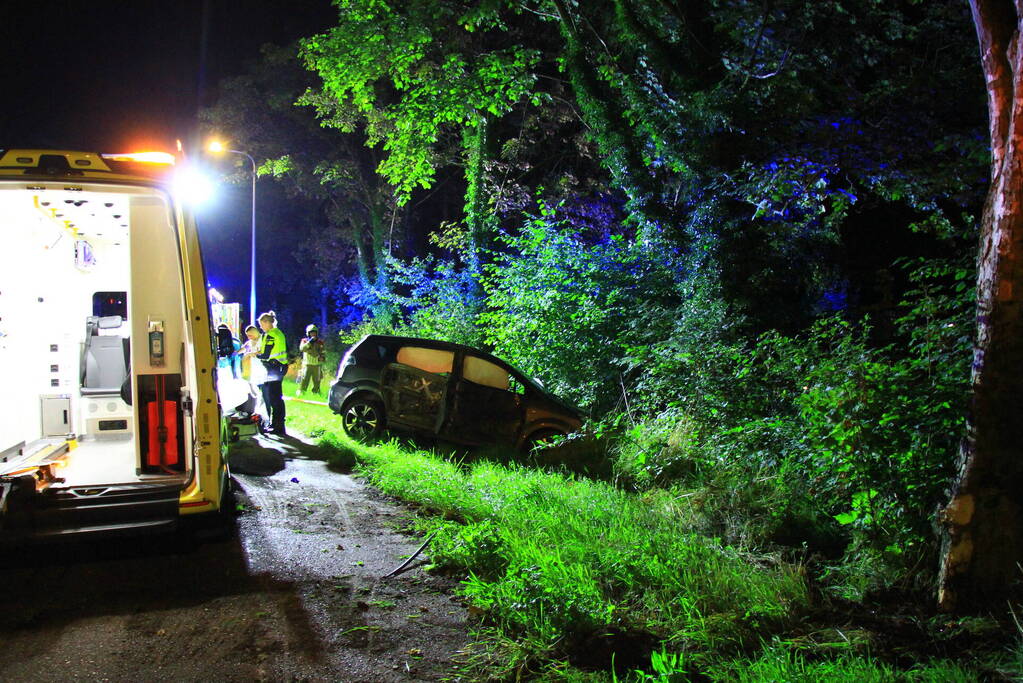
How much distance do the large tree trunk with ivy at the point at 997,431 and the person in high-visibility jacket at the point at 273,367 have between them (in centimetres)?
865

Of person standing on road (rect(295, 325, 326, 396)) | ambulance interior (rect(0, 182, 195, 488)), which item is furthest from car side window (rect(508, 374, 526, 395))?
person standing on road (rect(295, 325, 326, 396))

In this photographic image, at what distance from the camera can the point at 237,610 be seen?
4.32 m

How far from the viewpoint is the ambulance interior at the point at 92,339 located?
212 inches

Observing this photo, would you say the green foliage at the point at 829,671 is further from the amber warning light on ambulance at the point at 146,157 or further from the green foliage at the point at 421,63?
the green foliage at the point at 421,63

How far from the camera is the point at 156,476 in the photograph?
5.20 meters

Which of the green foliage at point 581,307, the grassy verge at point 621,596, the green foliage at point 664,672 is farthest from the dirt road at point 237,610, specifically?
the green foliage at point 581,307

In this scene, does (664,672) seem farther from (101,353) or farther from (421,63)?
(421,63)

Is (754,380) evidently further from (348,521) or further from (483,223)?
(483,223)

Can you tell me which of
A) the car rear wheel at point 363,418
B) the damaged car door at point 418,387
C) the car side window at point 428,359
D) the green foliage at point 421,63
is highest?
the green foliage at point 421,63

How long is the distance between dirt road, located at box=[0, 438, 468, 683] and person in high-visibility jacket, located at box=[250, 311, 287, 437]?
4.45 metres

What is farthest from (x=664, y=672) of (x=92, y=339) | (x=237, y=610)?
(x=92, y=339)

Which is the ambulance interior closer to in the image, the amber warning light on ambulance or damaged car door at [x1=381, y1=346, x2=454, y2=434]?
the amber warning light on ambulance

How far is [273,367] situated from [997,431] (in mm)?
8912

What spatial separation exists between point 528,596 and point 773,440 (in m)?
3.11
